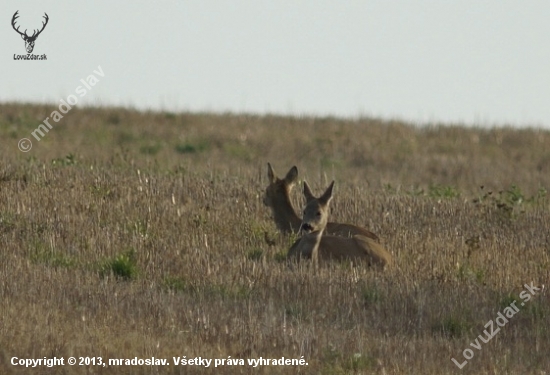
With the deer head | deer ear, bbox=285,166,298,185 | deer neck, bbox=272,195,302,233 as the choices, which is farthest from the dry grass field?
deer ear, bbox=285,166,298,185

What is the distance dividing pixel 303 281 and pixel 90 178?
23.5ft

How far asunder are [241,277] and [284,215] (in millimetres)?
3500

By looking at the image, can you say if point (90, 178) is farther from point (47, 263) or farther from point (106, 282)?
point (106, 282)

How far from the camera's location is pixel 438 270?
46.1ft

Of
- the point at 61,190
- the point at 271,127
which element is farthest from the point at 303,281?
the point at 271,127

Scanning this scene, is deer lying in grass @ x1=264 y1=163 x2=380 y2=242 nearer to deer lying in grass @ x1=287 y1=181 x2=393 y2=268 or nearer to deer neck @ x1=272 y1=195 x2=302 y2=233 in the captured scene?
deer neck @ x1=272 y1=195 x2=302 y2=233

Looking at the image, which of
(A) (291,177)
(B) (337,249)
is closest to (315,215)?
(B) (337,249)

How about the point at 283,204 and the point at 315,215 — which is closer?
the point at 315,215

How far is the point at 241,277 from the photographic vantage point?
12945 millimetres

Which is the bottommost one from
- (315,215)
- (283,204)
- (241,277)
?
(241,277)

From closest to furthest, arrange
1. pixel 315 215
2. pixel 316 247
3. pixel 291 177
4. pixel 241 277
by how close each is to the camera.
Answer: pixel 241 277 < pixel 316 247 < pixel 315 215 < pixel 291 177

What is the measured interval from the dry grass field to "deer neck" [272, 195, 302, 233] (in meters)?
0.27

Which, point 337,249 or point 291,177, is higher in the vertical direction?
point 291,177

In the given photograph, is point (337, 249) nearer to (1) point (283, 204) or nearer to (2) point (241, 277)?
(2) point (241, 277)
